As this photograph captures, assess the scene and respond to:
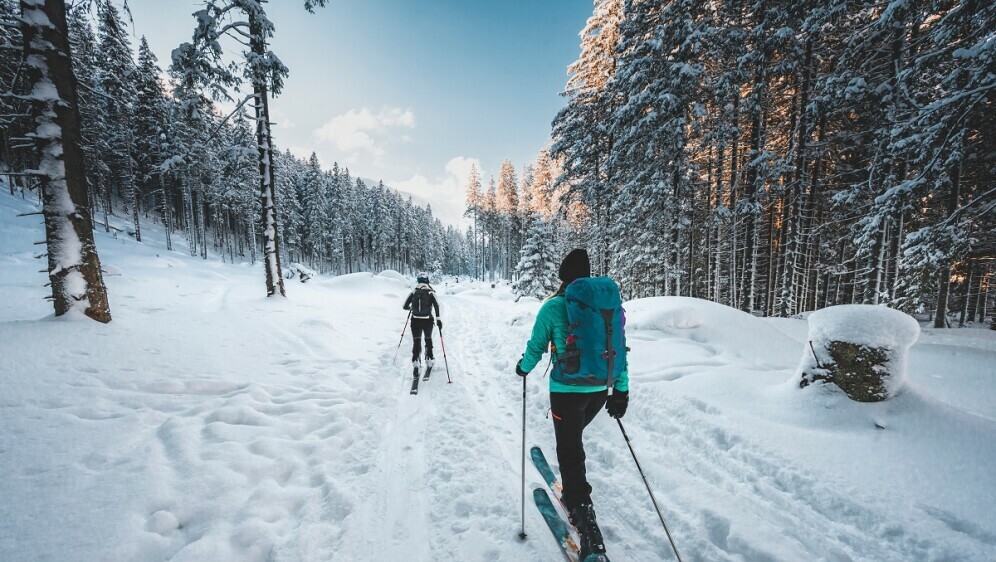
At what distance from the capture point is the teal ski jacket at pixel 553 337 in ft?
10.1

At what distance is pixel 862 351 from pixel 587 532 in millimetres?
4184

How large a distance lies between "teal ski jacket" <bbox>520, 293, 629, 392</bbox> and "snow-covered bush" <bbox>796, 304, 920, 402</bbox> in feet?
10.7

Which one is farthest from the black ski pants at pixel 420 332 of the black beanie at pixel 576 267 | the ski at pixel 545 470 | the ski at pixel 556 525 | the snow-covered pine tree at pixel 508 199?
the snow-covered pine tree at pixel 508 199

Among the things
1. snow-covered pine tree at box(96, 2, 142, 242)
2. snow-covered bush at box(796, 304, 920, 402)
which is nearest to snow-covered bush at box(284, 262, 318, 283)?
snow-covered pine tree at box(96, 2, 142, 242)

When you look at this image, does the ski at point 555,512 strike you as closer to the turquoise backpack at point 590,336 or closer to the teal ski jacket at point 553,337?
the teal ski jacket at point 553,337

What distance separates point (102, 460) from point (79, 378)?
2.29m

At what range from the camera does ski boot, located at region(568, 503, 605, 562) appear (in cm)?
278

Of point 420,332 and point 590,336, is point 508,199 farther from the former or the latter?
point 590,336

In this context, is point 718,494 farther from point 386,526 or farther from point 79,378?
point 79,378

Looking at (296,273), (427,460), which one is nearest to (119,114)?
(296,273)

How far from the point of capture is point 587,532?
2848 mm

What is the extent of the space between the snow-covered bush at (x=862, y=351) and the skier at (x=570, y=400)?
3277mm

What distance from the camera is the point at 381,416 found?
18.1ft

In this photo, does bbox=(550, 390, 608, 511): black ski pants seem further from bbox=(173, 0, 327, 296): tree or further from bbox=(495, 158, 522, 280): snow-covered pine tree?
bbox=(495, 158, 522, 280): snow-covered pine tree
